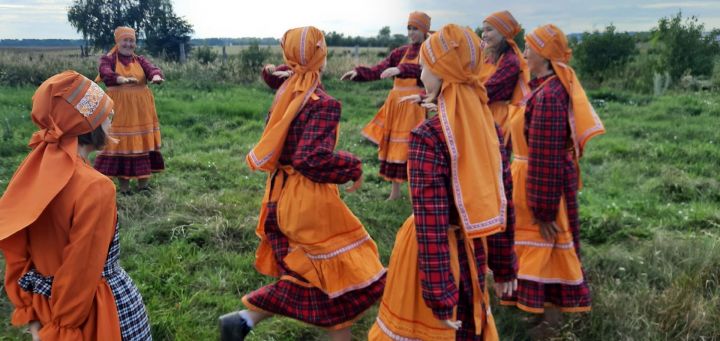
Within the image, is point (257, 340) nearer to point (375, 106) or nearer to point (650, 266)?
point (650, 266)

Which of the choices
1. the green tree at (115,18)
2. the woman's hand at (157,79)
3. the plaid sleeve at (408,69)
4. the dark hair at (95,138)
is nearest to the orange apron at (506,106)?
the plaid sleeve at (408,69)

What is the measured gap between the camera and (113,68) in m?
5.99

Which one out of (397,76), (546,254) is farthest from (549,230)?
(397,76)

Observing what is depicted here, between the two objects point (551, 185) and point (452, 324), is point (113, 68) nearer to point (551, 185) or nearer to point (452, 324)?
point (551, 185)

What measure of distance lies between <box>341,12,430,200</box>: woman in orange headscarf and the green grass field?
0.36 meters

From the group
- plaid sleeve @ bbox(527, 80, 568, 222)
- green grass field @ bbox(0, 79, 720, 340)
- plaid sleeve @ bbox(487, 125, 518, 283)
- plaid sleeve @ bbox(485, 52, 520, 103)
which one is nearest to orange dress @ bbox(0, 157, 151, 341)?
green grass field @ bbox(0, 79, 720, 340)

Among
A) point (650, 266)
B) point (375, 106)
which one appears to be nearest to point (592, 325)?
point (650, 266)

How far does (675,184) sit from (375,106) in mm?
6496

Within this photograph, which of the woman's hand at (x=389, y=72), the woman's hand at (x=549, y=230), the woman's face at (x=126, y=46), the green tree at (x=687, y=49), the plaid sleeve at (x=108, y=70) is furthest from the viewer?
the green tree at (x=687, y=49)

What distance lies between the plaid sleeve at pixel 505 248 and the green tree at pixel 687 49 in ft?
45.7

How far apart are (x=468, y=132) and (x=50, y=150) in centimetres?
152

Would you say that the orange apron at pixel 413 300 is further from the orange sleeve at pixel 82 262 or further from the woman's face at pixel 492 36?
the woman's face at pixel 492 36

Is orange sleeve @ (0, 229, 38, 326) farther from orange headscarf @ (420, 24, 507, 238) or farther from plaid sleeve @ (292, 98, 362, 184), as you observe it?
orange headscarf @ (420, 24, 507, 238)

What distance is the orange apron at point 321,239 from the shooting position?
10.1 ft
